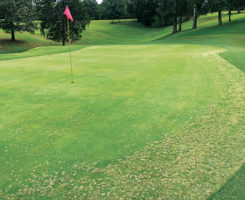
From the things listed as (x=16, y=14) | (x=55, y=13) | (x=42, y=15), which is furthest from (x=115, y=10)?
(x=16, y=14)

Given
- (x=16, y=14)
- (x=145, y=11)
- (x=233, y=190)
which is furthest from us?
(x=145, y=11)

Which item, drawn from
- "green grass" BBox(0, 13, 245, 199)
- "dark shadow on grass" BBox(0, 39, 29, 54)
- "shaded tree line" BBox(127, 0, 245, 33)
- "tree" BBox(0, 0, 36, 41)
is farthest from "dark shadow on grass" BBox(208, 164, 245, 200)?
"tree" BBox(0, 0, 36, 41)

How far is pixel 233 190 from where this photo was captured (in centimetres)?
375

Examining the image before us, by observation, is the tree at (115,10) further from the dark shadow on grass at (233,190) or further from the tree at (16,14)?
the dark shadow on grass at (233,190)

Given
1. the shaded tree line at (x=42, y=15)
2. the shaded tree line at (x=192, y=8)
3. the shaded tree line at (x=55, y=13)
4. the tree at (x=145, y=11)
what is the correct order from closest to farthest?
the shaded tree line at (x=192, y=8), the shaded tree line at (x=55, y=13), the shaded tree line at (x=42, y=15), the tree at (x=145, y=11)

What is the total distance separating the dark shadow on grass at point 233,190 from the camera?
363cm

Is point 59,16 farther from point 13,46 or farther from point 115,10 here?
point 115,10

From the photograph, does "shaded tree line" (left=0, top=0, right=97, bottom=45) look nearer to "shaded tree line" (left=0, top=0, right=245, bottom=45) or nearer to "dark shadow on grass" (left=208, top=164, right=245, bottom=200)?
"shaded tree line" (left=0, top=0, right=245, bottom=45)

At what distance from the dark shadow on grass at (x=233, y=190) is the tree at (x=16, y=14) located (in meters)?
43.0

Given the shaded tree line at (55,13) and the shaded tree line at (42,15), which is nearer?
the shaded tree line at (55,13)

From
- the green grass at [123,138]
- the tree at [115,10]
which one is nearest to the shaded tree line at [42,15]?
the green grass at [123,138]

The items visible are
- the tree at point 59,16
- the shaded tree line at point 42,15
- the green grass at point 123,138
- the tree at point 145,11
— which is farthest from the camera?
the tree at point 145,11

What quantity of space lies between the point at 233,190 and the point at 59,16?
143ft

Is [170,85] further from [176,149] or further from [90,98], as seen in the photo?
[176,149]
